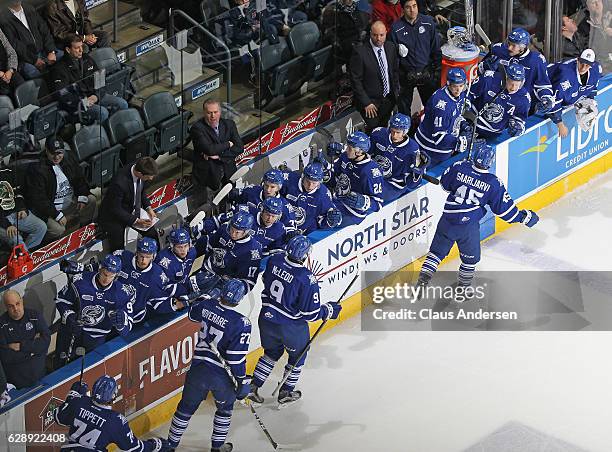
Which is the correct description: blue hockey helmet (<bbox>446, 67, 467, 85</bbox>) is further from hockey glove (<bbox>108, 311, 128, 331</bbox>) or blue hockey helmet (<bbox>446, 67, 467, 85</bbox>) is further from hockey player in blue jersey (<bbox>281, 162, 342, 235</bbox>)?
hockey glove (<bbox>108, 311, 128, 331</bbox>)

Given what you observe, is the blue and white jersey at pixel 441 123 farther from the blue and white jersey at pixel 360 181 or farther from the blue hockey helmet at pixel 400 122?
the blue and white jersey at pixel 360 181

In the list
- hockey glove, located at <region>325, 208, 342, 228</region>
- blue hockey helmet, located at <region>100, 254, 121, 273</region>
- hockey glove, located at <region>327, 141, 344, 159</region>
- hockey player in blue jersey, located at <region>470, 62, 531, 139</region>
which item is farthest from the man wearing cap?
blue hockey helmet, located at <region>100, 254, 121, 273</region>

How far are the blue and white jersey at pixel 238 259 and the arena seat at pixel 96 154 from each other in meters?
1.21

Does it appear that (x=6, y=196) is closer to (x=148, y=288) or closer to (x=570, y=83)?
(x=148, y=288)

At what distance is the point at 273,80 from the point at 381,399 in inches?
123

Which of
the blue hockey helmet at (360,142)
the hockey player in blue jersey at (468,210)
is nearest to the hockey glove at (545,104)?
the hockey player in blue jersey at (468,210)

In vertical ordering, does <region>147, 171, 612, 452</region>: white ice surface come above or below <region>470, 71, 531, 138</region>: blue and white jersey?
below

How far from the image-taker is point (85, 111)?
12586 millimetres

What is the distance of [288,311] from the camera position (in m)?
11.9

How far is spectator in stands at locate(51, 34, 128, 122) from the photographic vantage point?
1255 centimetres

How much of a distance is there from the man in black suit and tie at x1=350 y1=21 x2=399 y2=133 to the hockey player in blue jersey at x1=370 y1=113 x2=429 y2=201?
0.81m

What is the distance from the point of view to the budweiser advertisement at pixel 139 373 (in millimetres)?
11336

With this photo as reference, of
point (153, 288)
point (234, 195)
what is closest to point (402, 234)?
point (234, 195)

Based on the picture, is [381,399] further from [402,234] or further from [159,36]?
[159,36]
